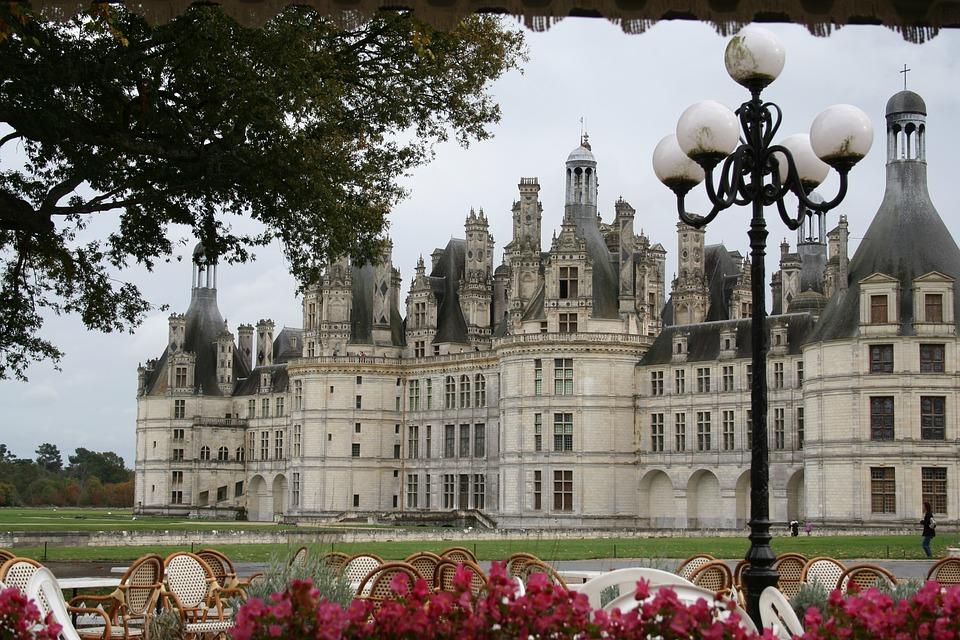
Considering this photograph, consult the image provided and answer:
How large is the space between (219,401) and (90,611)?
232ft

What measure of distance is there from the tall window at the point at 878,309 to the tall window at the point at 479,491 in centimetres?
2166

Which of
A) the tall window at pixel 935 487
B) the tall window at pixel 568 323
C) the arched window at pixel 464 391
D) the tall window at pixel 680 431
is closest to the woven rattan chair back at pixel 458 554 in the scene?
the tall window at pixel 935 487

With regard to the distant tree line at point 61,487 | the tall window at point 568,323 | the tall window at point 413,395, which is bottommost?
the distant tree line at point 61,487

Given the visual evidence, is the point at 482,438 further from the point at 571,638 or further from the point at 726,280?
the point at 571,638

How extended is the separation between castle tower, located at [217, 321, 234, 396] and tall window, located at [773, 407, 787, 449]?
37.5 m

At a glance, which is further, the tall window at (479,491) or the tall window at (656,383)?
the tall window at (479,491)

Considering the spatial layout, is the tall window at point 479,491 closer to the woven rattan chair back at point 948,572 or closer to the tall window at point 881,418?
the tall window at point 881,418

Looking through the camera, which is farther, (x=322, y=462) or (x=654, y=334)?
(x=322, y=462)

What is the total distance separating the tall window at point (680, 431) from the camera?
2213 inches

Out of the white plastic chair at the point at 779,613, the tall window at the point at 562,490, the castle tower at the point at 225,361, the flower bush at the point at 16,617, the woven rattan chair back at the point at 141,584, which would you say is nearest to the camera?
the flower bush at the point at 16,617

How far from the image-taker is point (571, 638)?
5.95 metres

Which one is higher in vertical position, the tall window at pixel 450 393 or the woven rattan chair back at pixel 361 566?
the tall window at pixel 450 393

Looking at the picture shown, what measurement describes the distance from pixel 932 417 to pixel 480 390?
22783mm

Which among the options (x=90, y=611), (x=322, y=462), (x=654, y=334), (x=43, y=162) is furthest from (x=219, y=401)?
(x=90, y=611)
